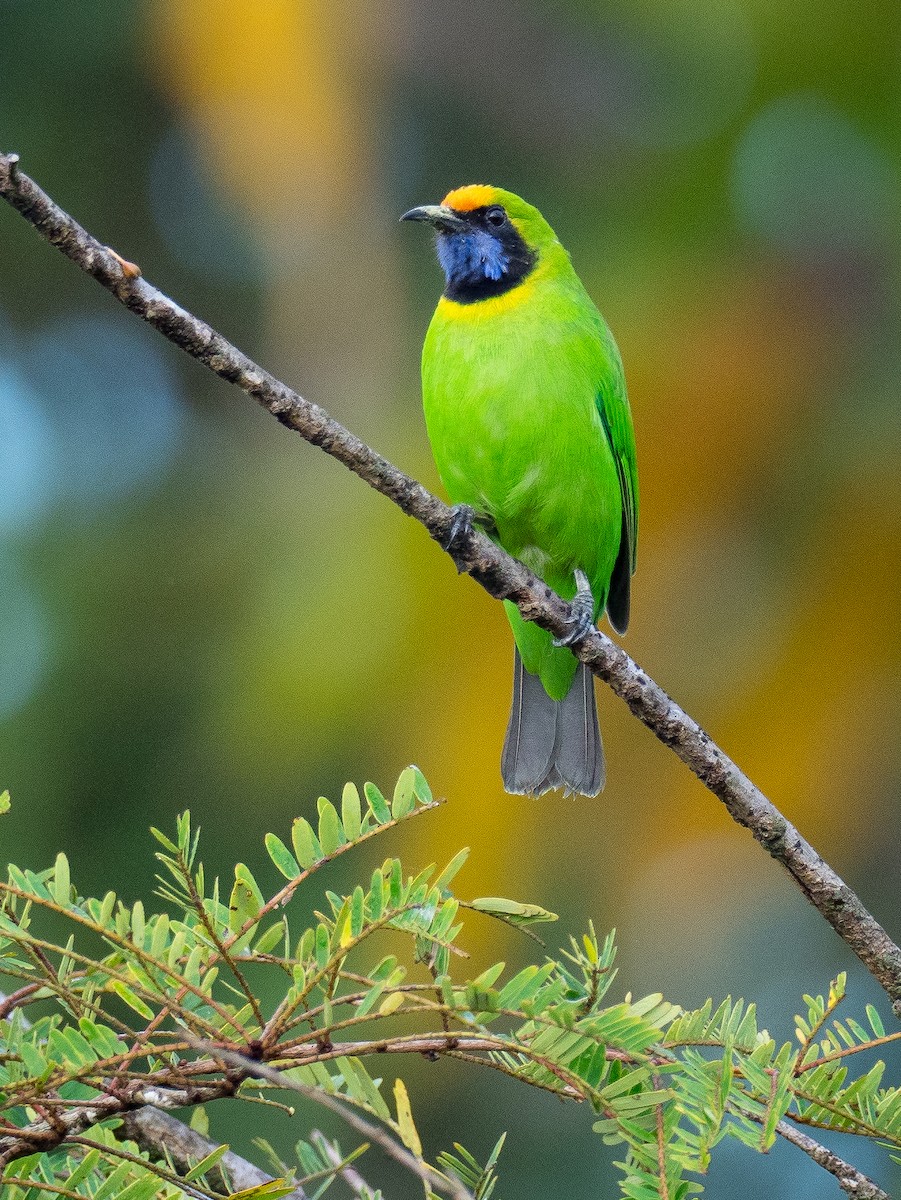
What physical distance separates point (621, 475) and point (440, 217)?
3.47 ft

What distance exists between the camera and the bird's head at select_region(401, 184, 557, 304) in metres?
4.36

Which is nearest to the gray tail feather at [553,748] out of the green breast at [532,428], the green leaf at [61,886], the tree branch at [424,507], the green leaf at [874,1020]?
the green breast at [532,428]

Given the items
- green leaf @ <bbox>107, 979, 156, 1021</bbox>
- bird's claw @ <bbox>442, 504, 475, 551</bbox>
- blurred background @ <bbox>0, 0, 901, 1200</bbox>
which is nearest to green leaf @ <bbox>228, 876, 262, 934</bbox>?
green leaf @ <bbox>107, 979, 156, 1021</bbox>

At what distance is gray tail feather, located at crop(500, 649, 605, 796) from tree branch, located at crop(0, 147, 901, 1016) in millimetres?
1854

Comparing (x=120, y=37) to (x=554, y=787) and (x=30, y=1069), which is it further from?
(x=30, y=1069)

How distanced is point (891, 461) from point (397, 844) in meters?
3.12

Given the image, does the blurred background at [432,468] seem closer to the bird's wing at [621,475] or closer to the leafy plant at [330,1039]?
the bird's wing at [621,475]

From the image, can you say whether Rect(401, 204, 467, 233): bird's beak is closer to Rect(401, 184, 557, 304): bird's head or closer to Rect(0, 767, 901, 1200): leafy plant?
Rect(401, 184, 557, 304): bird's head

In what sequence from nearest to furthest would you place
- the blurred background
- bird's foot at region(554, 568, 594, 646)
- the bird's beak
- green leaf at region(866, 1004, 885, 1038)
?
green leaf at region(866, 1004, 885, 1038), bird's foot at region(554, 568, 594, 646), the bird's beak, the blurred background

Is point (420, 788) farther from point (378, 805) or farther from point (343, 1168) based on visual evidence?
point (343, 1168)

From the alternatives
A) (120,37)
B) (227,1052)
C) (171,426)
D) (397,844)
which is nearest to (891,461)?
(397,844)

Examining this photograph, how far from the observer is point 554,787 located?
429 centimetres

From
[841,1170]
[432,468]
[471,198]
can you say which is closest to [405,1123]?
[841,1170]

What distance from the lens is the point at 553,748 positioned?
429cm
